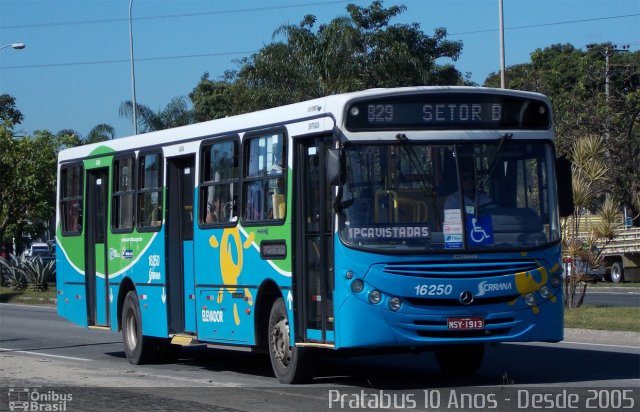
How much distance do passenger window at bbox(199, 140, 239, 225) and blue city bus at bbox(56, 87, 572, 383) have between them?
0.12 feet

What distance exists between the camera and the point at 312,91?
3803 centimetres

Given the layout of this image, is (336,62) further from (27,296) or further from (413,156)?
(413,156)

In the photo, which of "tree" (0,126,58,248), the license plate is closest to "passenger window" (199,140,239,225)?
the license plate

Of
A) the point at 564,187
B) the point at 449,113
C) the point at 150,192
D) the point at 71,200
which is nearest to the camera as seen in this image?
the point at 449,113

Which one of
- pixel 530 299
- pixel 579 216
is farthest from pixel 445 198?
pixel 579 216

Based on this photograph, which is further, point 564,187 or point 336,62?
point 336,62

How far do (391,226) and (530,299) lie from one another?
5.72ft

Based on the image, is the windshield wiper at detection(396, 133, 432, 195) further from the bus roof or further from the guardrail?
the guardrail

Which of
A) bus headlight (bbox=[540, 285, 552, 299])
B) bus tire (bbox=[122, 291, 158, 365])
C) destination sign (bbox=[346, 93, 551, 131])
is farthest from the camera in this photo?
bus tire (bbox=[122, 291, 158, 365])

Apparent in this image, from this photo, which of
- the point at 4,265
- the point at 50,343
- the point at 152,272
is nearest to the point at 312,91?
the point at 4,265

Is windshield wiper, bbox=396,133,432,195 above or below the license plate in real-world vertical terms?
above

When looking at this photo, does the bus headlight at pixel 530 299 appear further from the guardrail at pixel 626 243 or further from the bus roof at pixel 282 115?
the guardrail at pixel 626 243

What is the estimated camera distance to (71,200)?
18.9 metres

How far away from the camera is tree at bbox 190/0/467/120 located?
123 feet
